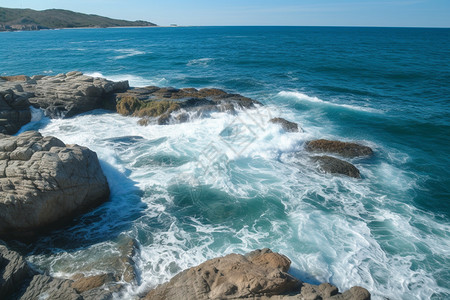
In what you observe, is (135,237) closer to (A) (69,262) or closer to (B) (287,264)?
(A) (69,262)

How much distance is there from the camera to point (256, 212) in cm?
1188

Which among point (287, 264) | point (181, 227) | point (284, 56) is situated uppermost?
point (284, 56)

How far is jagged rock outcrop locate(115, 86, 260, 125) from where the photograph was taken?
20953mm

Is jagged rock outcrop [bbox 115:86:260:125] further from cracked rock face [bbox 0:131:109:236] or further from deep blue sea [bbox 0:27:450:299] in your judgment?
cracked rock face [bbox 0:131:109:236]

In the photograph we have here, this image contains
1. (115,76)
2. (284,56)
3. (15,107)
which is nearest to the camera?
(15,107)

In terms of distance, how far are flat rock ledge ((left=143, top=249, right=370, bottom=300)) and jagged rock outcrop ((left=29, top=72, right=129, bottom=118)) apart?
18628 mm

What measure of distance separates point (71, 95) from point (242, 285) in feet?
68.1

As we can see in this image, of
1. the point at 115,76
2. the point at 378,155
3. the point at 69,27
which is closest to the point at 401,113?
the point at 378,155

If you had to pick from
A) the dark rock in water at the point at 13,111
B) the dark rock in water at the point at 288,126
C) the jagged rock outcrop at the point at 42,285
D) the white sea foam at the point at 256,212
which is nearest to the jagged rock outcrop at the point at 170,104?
the white sea foam at the point at 256,212

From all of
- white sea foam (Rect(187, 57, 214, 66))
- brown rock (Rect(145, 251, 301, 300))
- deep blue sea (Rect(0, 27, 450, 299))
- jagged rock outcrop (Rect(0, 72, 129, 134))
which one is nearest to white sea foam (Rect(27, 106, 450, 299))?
deep blue sea (Rect(0, 27, 450, 299))

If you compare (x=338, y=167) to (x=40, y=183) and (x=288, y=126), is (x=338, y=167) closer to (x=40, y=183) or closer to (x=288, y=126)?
(x=288, y=126)

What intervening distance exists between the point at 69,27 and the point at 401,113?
573 ft

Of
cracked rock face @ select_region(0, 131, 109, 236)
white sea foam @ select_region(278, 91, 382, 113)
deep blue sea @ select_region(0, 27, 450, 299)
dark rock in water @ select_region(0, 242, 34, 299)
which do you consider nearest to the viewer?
dark rock in water @ select_region(0, 242, 34, 299)

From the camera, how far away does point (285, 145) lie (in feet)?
56.3
